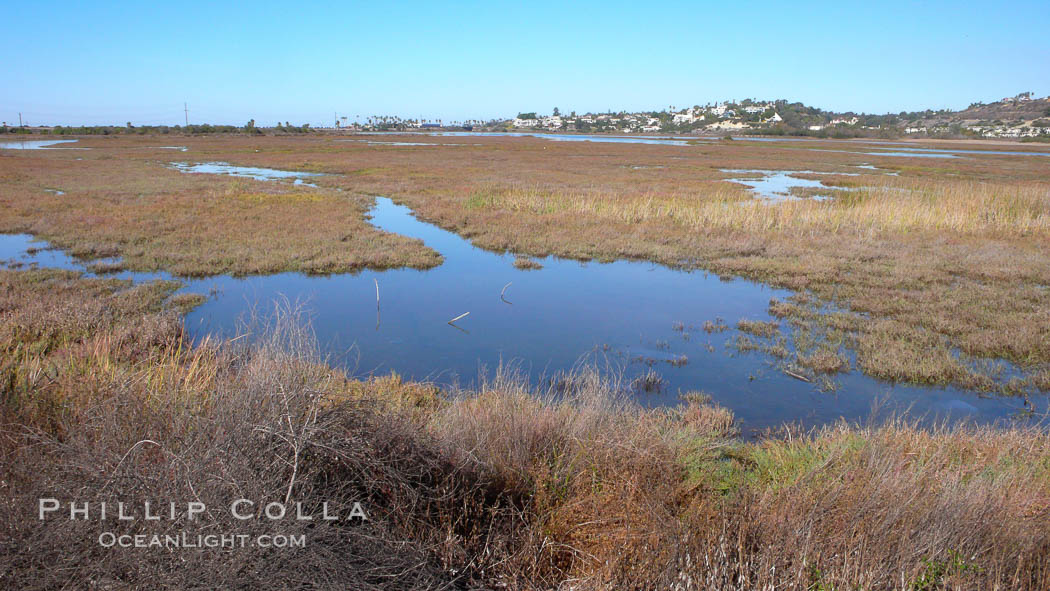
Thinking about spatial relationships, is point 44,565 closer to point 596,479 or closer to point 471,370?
point 596,479

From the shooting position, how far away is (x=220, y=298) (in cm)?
1200

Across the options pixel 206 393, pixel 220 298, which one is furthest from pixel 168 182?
pixel 206 393

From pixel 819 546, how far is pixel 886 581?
1.09ft

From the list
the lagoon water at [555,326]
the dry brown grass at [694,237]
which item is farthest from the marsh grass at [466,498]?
the dry brown grass at [694,237]

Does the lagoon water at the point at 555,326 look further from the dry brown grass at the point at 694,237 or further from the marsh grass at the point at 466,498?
the marsh grass at the point at 466,498

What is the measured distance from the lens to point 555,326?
36.8ft

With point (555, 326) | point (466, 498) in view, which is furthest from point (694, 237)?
point (466, 498)

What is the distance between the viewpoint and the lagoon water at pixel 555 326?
8125 millimetres

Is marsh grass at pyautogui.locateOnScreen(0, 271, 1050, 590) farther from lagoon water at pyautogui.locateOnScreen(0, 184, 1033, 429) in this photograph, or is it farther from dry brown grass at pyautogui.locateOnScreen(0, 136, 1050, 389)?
dry brown grass at pyautogui.locateOnScreen(0, 136, 1050, 389)

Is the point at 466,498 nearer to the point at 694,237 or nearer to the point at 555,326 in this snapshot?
the point at 555,326

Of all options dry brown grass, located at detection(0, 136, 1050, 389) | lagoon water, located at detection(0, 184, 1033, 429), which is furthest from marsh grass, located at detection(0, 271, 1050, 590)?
dry brown grass, located at detection(0, 136, 1050, 389)

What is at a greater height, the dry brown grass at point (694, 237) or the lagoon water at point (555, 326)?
the dry brown grass at point (694, 237)

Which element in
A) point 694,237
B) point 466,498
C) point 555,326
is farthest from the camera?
point 694,237

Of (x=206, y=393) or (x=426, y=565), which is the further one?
(x=206, y=393)
